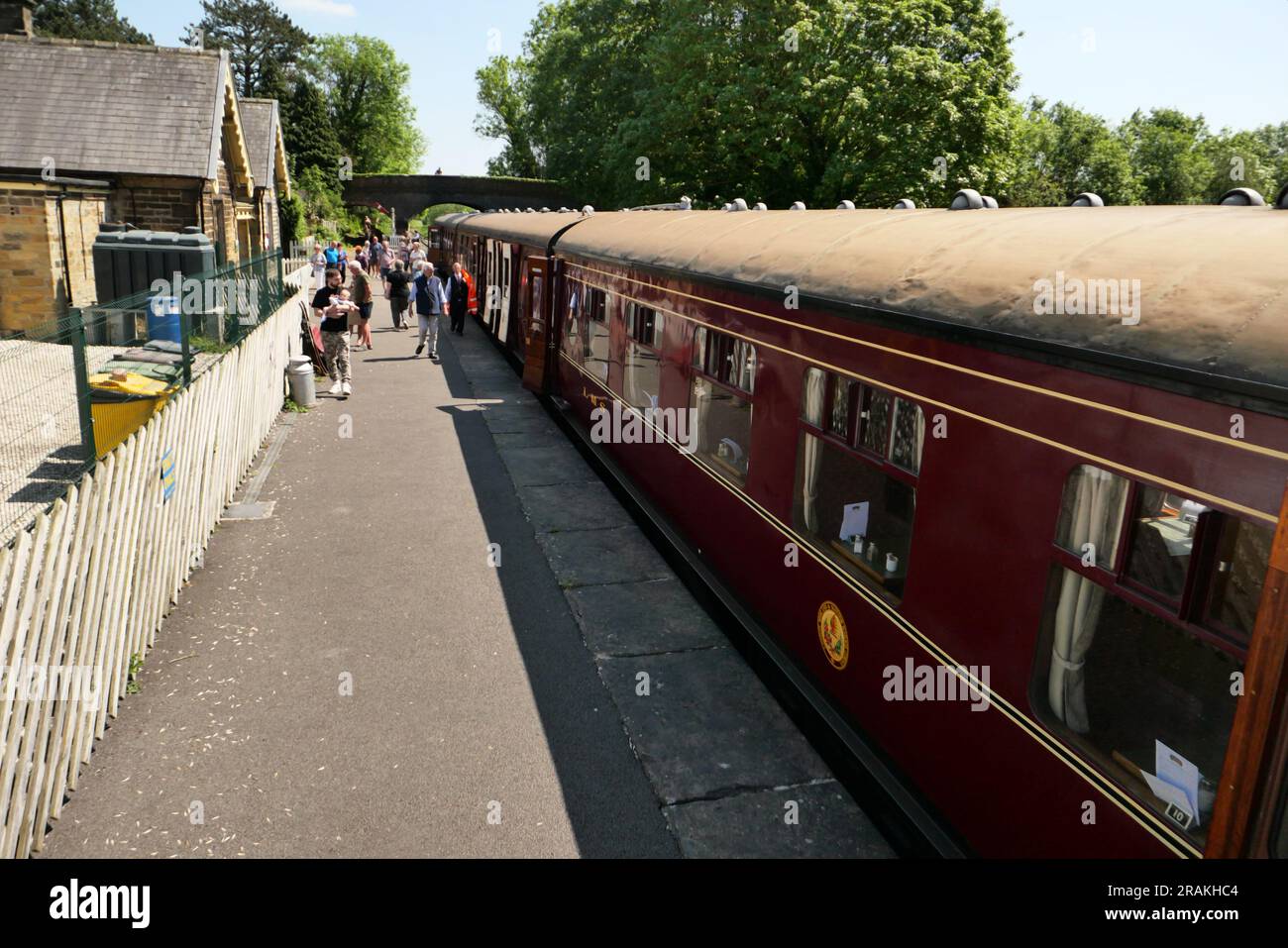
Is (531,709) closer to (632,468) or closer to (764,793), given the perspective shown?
(764,793)

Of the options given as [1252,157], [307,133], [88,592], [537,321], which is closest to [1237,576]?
[88,592]

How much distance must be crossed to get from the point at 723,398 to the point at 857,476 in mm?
1784

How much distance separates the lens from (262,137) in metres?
31.7

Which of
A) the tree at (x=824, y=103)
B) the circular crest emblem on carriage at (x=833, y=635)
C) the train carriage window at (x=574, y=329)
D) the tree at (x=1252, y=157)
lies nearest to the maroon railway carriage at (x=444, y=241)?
the tree at (x=824, y=103)

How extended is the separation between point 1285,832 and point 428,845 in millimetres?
3518

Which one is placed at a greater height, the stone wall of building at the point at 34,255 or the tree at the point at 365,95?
the tree at the point at 365,95

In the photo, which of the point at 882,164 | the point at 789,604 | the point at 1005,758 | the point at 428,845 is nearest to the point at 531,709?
the point at 428,845

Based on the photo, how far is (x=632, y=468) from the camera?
9.35 metres

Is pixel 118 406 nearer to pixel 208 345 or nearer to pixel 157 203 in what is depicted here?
pixel 208 345

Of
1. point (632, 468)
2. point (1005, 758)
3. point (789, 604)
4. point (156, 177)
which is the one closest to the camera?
point (1005, 758)

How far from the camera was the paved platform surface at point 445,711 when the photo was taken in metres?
4.57

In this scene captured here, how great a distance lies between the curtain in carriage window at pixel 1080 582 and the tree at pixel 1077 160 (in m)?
57.4

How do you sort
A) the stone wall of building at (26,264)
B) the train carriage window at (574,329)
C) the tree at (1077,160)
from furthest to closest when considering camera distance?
the tree at (1077,160), the stone wall of building at (26,264), the train carriage window at (574,329)

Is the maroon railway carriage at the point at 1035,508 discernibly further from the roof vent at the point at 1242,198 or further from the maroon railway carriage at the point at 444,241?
the maroon railway carriage at the point at 444,241
